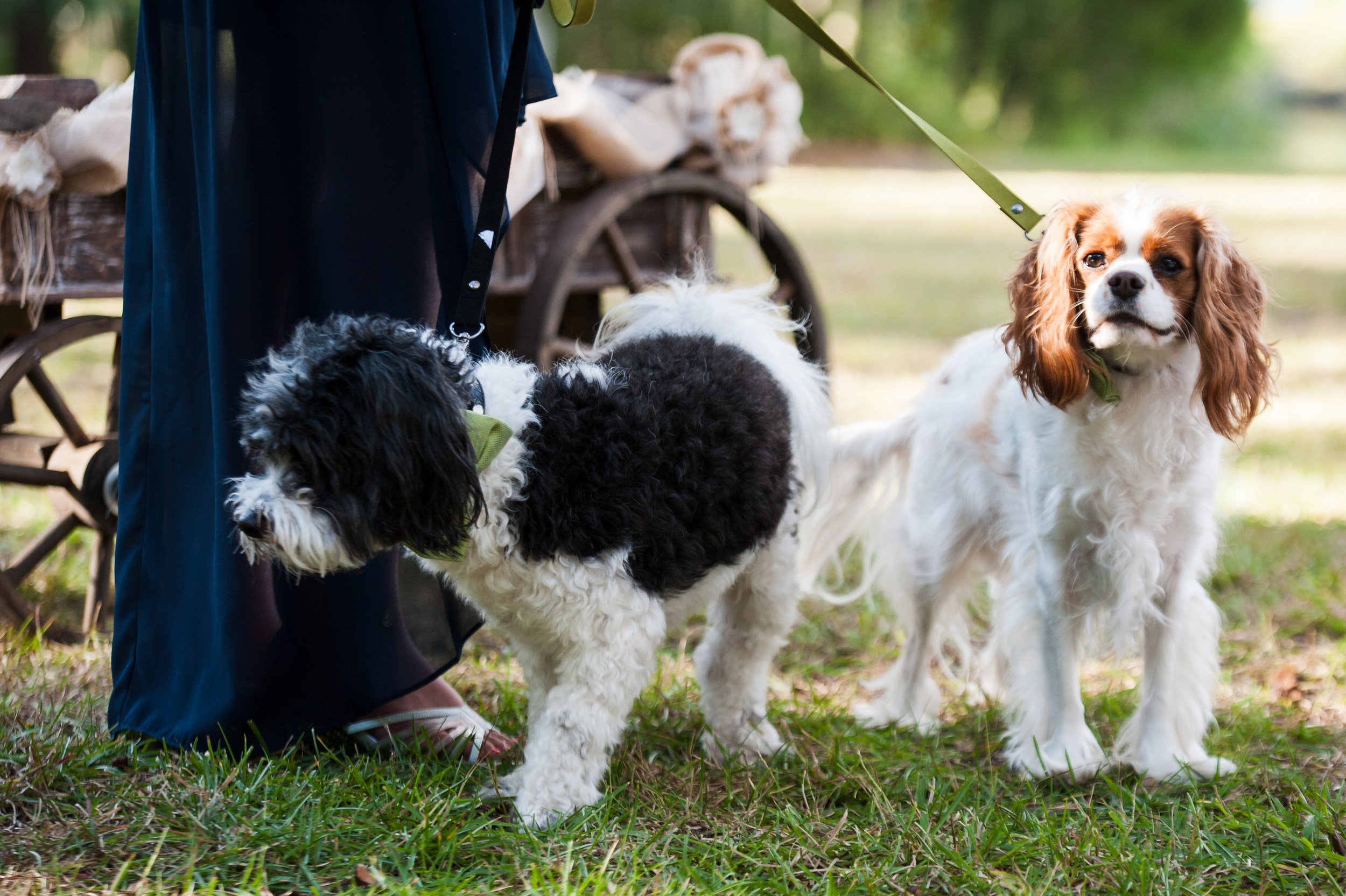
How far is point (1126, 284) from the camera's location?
2348mm

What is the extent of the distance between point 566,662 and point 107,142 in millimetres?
1794

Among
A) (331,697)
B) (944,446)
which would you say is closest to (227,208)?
(331,697)

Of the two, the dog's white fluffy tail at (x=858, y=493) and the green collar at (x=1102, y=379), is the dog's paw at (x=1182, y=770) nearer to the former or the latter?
the green collar at (x=1102, y=379)

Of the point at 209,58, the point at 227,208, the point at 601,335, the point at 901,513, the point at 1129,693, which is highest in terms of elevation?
the point at 209,58

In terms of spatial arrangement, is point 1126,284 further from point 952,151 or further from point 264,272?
point 264,272

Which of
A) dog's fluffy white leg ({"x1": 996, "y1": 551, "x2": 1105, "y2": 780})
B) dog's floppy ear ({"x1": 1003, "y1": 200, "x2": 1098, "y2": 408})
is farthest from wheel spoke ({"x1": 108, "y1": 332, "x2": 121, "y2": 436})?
dog's fluffy white leg ({"x1": 996, "y1": 551, "x2": 1105, "y2": 780})

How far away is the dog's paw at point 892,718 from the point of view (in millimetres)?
2986

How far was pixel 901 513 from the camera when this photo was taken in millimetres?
3287

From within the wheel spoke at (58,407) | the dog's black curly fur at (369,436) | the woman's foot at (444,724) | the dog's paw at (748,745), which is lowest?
the dog's paw at (748,745)

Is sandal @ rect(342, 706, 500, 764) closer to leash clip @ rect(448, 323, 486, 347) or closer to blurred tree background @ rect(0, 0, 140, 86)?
leash clip @ rect(448, 323, 486, 347)

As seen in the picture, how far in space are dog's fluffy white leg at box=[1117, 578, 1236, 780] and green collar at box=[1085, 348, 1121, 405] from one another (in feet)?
1.78

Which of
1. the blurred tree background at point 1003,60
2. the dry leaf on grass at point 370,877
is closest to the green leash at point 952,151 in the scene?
the dry leaf on grass at point 370,877

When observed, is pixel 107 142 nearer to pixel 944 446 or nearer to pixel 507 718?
pixel 507 718

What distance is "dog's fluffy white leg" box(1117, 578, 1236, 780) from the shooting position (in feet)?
8.79
